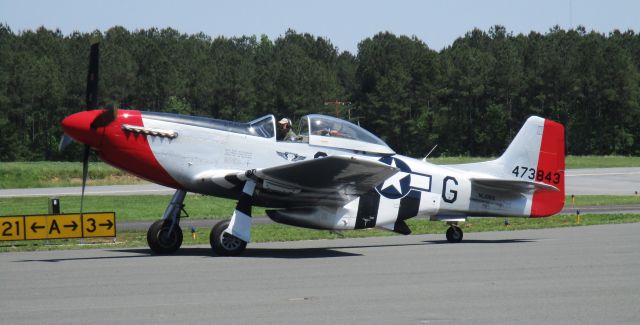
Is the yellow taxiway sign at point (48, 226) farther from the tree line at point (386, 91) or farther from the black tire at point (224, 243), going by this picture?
the tree line at point (386, 91)

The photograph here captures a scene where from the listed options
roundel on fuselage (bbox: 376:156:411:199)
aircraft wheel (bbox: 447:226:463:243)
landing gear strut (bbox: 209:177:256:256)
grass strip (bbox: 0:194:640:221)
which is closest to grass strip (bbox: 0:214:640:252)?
roundel on fuselage (bbox: 376:156:411:199)

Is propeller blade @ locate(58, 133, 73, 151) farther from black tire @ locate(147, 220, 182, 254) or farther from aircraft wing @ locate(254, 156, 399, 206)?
aircraft wing @ locate(254, 156, 399, 206)

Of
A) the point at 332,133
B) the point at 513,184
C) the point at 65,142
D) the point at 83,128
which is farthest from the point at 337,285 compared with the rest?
the point at 513,184

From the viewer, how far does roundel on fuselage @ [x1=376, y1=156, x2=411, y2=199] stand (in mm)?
16125

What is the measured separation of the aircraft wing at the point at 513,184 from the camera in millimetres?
17047

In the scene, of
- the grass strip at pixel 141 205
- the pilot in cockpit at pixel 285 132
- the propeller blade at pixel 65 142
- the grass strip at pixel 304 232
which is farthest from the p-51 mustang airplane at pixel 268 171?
the grass strip at pixel 141 205

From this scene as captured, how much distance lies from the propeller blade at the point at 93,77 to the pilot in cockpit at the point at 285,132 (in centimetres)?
317

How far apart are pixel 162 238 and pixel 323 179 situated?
2.98 meters

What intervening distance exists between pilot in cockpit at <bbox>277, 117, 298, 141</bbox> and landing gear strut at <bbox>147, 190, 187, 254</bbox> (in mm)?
1945

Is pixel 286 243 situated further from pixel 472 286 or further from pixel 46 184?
pixel 46 184

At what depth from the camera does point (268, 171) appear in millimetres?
14648

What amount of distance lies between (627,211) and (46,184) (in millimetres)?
29612

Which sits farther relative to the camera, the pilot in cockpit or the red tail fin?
the red tail fin

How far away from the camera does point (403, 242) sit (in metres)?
17.8
